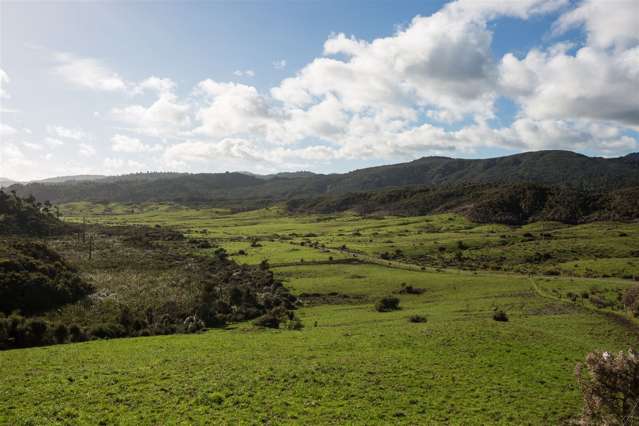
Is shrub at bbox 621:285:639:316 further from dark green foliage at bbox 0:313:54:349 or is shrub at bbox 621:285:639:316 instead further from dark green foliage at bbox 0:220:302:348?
dark green foliage at bbox 0:313:54:349

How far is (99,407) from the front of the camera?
74.0 ft

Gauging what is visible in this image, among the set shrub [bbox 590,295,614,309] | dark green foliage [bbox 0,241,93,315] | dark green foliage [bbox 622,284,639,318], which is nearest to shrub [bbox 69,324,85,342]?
dark green foliage [bbox 0,241,93,315]

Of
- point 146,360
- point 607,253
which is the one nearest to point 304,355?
point 146,360

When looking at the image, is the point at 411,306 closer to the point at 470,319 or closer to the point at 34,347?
the point at 470,319

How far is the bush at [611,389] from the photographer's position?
16.7 metres

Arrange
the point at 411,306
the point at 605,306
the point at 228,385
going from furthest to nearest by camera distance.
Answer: the point at 411,306, the point at 605,306, the point at 228,385

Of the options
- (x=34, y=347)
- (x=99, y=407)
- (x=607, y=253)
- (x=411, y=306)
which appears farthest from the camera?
(x=607, y=253)

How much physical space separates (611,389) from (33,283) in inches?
2519

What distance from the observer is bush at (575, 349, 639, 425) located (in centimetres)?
1666

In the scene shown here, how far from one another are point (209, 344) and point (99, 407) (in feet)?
54.5

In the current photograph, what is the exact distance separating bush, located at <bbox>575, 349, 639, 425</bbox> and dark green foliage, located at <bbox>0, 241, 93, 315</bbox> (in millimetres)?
55484

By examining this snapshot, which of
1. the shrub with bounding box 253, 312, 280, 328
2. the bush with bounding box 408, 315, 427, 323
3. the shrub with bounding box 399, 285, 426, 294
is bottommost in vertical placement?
the shrub with bounding box 399, 285, 426, 294

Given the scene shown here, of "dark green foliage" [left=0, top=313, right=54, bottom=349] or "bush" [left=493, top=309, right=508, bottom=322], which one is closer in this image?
"dark green foliage" [left=0, top=313, right=54, bottom=349]

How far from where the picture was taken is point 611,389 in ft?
55.9
